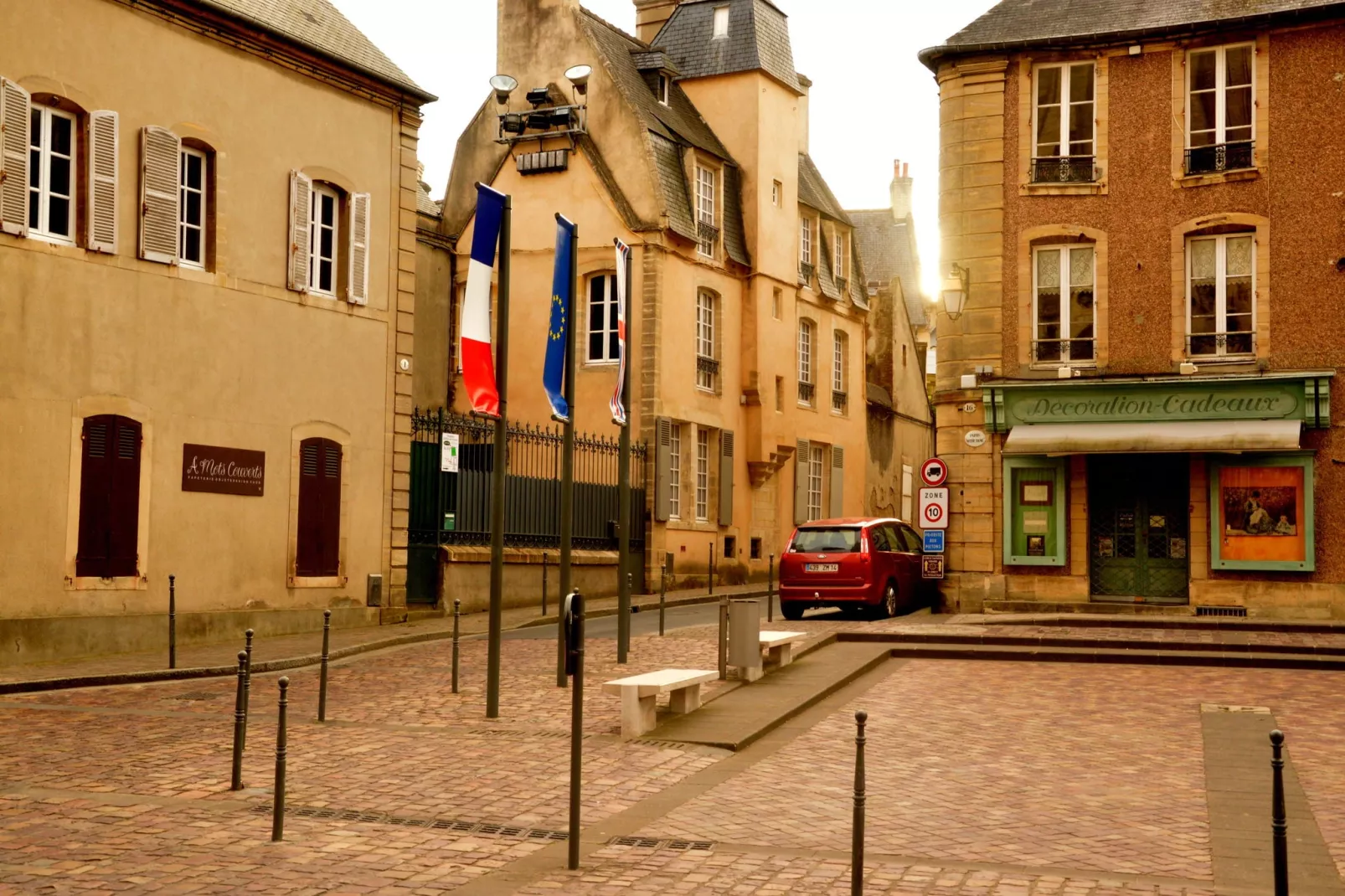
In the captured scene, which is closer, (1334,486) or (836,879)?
(836,879)

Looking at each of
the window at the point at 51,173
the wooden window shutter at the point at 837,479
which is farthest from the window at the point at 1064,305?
the wooden window shutter at the point at 837,479

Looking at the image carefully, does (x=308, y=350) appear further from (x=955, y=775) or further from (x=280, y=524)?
(x=955, y=775)

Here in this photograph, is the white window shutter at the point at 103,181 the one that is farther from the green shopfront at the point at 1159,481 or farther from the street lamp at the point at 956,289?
the green shopfront at the point at 1159,481

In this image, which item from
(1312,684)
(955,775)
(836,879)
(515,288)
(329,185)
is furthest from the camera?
(515,288)

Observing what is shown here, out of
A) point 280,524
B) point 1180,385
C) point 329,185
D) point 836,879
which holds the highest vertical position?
point 329,185

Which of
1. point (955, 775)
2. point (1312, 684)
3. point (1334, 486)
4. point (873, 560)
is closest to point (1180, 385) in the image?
point (1334, 486)

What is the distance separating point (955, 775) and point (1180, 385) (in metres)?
14.7

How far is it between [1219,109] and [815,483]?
56.4 feet

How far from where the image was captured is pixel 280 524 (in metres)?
20.9

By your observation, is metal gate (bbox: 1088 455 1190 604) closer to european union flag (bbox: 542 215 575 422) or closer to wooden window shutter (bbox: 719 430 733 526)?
wooden window shutter (bbox: 719 430 733 526)

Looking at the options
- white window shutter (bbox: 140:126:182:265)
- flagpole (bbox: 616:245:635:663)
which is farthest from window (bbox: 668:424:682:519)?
flagpole (bbox: 616:245:635:663)

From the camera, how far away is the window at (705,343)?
1337 inches

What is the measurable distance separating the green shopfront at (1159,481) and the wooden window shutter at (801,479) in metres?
12.7

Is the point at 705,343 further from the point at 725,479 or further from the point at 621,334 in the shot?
the point at 621,334
